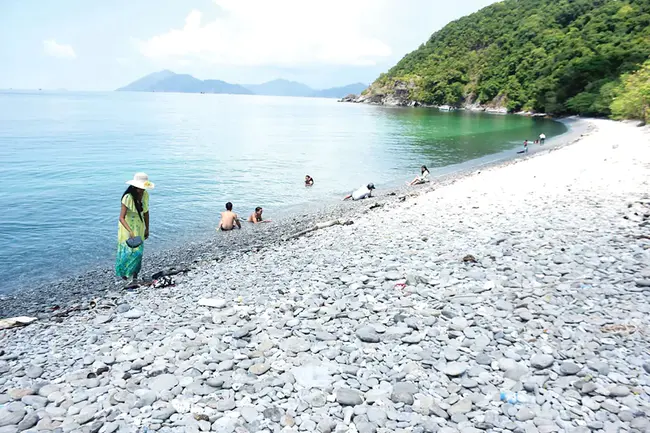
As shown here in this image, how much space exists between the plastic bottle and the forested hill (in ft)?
296

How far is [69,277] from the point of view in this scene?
1338 cm

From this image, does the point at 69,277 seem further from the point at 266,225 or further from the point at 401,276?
the point at 401,276

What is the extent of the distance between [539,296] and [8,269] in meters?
16.6

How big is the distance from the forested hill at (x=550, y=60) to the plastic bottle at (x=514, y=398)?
296 ft

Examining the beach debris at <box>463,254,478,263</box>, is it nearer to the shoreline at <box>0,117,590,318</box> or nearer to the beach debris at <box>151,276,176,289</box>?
the beach debris at <box>151,276,176,289</box>

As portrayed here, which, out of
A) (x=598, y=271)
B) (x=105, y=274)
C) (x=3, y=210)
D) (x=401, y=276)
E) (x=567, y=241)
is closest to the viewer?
(x=598, y=271)

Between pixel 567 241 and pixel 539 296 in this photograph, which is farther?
pixel 567 241

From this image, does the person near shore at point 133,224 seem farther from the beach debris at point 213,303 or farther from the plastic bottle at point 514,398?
the plastic bottle at point 514,398

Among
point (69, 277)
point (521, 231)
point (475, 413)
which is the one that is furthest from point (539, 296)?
point (69, 277)

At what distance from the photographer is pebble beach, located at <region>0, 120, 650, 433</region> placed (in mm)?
4648

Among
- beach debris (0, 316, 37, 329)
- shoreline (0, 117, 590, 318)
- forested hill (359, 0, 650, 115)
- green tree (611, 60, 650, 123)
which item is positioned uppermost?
forested hill (359, 0, 650, 115)

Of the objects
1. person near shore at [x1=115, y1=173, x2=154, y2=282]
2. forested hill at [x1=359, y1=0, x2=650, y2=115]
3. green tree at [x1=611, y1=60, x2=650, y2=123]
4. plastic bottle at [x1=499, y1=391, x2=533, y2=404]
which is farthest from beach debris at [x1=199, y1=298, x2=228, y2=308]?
forested hill at [x1=359, y1=0, x2=650, y2=115]

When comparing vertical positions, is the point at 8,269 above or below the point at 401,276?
below

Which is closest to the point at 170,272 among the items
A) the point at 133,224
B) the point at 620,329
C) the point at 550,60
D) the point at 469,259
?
the point at 133,224
